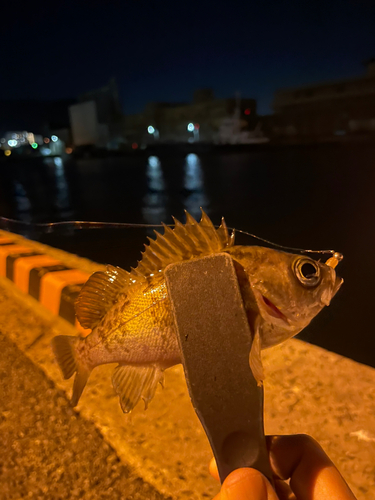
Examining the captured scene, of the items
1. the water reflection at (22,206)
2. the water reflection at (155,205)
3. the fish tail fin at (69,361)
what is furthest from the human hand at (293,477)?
the water reflection at (22,206)

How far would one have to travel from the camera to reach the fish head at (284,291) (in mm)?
994

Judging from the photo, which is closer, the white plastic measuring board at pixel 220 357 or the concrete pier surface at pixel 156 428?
the white plastic measuring board at pixel 220 357

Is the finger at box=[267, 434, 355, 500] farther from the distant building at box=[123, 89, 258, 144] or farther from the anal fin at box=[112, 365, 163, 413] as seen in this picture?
the distant building at box=[123, 89, 258, 144]

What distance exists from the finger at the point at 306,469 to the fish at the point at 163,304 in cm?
37

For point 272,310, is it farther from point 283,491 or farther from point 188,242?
point 283,491

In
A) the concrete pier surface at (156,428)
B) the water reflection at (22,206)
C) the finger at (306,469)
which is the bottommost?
the water reflection at (22,206)

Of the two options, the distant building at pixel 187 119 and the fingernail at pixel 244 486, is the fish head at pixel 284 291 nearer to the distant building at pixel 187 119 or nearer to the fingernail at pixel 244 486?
the fingernail at pixel 244 486

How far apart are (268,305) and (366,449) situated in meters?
1.40

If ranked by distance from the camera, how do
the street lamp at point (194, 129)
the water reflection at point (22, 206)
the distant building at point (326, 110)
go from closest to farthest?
the water reflection at point (22, 206) < the distant building at point (326, 110) < the street lamp at point (194, 129)

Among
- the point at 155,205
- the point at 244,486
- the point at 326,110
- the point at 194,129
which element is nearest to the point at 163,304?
the point at 244,486

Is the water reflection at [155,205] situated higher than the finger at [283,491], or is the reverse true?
the finger at [283,491]

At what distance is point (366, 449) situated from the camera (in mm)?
1878

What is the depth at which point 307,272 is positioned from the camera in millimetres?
1018

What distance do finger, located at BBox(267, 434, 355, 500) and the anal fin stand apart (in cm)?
42
